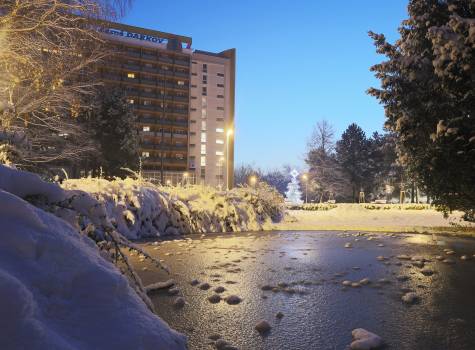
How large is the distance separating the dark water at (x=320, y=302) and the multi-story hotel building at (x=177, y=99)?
174 ft

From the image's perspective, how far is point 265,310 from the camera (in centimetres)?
361

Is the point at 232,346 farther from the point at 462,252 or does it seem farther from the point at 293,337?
the point at 462,252

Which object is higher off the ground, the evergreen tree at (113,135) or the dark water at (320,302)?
the evergreen tree at (113,135)

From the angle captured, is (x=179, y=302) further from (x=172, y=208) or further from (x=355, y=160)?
(x=355, y=160)

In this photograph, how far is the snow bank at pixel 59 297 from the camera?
1.44 meters

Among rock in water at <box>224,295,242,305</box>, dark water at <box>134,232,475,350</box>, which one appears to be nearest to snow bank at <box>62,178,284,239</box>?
dark water at <box>134,232,475,350</box>

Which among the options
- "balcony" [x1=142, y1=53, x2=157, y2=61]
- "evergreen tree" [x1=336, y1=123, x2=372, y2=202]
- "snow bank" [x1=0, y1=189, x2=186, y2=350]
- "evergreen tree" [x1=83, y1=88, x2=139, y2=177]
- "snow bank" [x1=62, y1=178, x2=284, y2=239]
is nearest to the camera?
"snow bank" [x1=0, y1=189, x2=186, y2=350]

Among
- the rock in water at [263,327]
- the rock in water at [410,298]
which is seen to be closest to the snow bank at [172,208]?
the rock in water at [263,327]

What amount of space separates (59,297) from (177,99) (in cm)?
6898

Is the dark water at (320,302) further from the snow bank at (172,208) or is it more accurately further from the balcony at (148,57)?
the balcony at (148,57)

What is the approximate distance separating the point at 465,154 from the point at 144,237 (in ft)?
30.5

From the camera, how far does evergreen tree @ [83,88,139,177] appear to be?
38438mm

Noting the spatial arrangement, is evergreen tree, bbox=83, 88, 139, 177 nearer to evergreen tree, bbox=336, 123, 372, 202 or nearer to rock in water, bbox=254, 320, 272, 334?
evergreen tree, bbox=336, 123, 372, 202

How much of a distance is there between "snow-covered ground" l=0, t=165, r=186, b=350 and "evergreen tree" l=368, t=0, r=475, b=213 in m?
9.31
